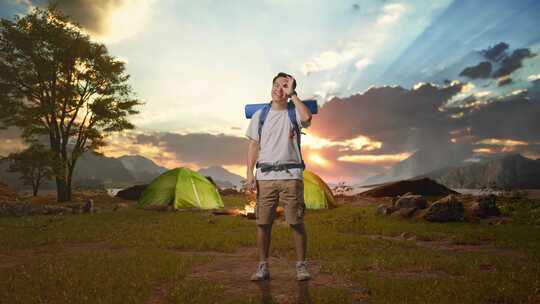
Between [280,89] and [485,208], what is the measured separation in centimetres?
1415

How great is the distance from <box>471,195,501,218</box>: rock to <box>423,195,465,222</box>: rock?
93 cm

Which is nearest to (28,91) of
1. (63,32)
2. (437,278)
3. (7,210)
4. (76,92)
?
(76,92)

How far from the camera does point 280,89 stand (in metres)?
6.83

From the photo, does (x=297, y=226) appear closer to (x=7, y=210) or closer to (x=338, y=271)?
(x=338, y=271)

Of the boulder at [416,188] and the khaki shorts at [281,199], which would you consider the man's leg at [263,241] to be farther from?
the boulder at [416,188]

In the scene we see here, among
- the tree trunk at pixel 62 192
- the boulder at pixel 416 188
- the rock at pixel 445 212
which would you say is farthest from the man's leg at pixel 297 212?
the tree trunk at pixel 62 192

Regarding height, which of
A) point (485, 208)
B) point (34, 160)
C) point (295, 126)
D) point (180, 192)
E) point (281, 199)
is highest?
point (34, 160)

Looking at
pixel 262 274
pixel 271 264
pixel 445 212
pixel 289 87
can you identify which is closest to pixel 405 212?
pixel 445 212

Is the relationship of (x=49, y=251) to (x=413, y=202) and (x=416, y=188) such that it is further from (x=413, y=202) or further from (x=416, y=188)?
(x=416, y=188)

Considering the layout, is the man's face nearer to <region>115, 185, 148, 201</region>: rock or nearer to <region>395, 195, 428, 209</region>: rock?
<region>395, 195, 428, 209</region>: rock

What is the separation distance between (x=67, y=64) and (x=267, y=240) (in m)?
30.0

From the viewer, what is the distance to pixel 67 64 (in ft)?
99.5

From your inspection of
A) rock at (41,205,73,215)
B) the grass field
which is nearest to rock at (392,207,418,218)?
the grass field

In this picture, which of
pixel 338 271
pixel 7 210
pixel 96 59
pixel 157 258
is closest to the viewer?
pixel 338 271
